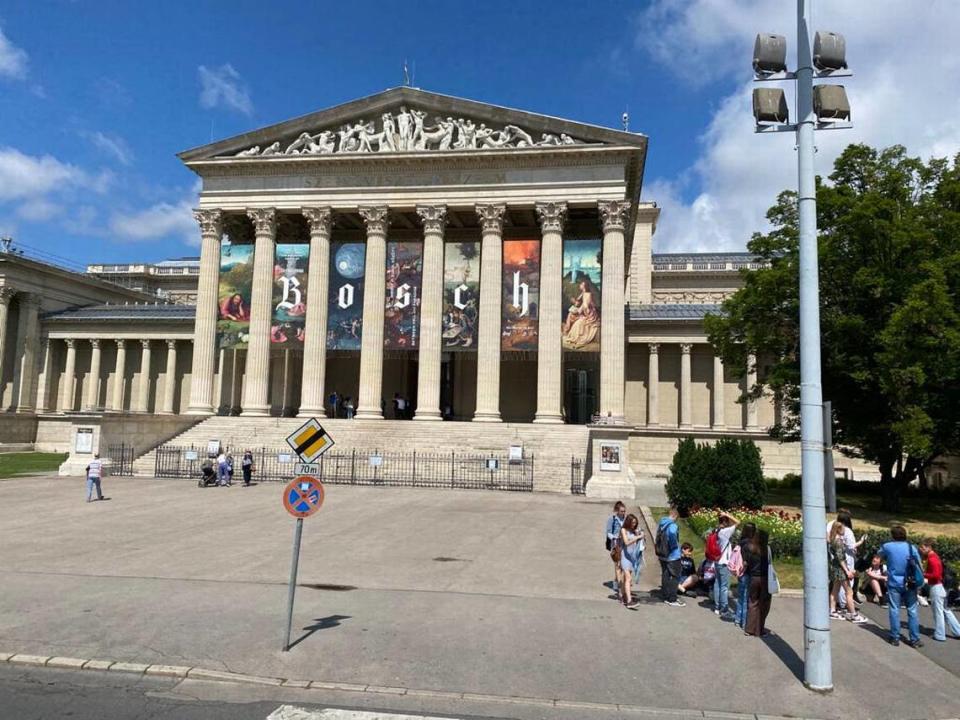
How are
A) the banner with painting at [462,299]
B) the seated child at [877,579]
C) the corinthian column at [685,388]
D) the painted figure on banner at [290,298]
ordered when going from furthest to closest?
the corinthian column at [685,388] → the painted figure on banner at [290,298] → the banner with painting at [462,299] → the seated child at [877,579]

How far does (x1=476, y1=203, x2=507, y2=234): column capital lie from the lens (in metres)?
37.8

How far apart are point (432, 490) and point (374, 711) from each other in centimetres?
1981

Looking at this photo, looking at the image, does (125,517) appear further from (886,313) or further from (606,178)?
(606,178)

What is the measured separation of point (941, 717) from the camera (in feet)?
22.8

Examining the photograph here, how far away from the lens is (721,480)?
1930 cm

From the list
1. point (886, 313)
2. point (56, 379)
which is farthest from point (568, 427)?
point (56, 379)

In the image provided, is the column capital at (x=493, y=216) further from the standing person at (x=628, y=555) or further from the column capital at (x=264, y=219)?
the standing person at (x=628, y=555)

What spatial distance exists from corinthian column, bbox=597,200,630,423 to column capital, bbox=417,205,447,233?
28.1ft

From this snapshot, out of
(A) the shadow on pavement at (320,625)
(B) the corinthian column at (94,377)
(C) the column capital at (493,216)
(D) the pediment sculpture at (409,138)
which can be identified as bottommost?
(A) the shadow on pavement at (320,625)

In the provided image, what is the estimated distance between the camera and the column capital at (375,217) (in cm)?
3912

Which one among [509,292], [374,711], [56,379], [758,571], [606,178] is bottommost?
[374,711]

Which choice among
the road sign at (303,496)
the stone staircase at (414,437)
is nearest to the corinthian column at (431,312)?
the stone staircase at (414,437)

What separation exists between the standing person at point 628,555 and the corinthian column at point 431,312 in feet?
86.5

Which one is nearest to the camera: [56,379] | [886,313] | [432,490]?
[886,313]
